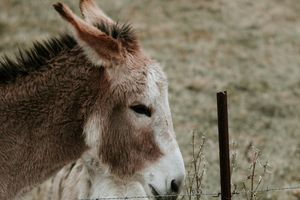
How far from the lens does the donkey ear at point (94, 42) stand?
451cm

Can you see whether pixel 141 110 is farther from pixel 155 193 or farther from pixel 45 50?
pixel 45 50

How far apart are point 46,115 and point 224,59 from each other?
41.1 feet

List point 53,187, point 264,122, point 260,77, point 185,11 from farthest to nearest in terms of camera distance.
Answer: point 185,11 < point 260,77 < point 264,122 < point 53,187

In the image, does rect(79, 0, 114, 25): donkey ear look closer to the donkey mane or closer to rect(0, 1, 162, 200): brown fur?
the donkey mane

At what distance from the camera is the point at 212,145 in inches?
440

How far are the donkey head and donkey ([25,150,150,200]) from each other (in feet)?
0.66

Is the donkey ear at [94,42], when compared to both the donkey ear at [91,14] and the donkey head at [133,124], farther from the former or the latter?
the donkey ear at [91,14]

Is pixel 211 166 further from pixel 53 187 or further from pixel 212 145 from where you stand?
pixel 53 187

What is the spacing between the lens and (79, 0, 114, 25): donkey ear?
536 cm

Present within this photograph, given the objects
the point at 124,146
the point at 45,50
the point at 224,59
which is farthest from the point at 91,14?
the point at 224,59

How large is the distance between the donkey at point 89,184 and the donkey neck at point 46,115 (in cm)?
34

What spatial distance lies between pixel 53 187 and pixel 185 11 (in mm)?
14180

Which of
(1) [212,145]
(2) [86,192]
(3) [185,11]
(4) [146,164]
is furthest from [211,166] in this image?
(3) [185,11]

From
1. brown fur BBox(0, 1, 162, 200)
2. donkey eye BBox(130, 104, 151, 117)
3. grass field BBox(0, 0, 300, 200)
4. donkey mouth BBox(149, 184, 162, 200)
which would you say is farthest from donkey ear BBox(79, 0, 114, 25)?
grass field BBox(0, 0, 300, 200)
